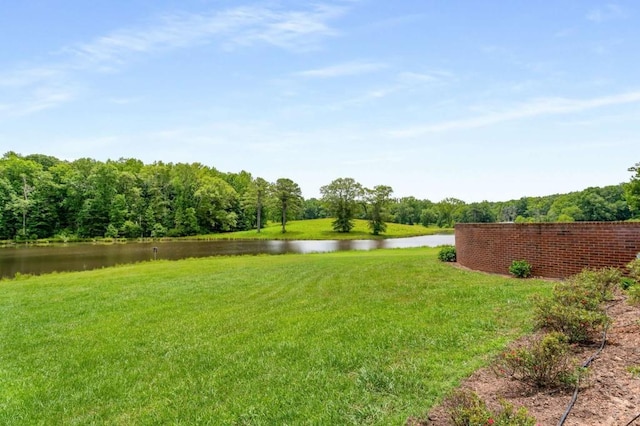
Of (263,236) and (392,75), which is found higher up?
(392,75)

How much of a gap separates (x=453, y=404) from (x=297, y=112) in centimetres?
2154

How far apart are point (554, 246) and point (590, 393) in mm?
7528

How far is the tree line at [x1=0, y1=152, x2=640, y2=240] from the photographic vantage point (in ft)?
177

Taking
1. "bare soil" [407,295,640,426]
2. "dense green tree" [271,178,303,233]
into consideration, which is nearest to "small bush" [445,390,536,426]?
"bare soil" [407,295,640,426]

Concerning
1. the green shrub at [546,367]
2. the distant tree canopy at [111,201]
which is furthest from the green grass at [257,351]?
the distant tree canopy at [111,201]

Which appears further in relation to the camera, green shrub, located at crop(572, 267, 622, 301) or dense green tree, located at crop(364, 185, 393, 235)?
dense green tree, located at crop(364, 185, 393, 235)

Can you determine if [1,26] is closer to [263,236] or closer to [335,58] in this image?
[335,58]

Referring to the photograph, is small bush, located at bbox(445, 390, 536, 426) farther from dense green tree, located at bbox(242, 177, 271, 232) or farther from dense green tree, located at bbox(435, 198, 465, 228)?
dense green tree, located at bbox(435, 198, 465, 228)

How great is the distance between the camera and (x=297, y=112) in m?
22.7

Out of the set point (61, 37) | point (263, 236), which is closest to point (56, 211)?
point (263, 236)

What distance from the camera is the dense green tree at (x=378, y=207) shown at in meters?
60.0

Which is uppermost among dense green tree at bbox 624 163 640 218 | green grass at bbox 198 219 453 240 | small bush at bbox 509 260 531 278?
dense green tree at bbox 624 163 640 218

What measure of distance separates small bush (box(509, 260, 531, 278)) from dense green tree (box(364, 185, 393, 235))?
50178 millimetres

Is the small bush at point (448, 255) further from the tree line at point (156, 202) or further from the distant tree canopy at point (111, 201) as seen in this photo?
the distant tree canopy at point (111, 201)
